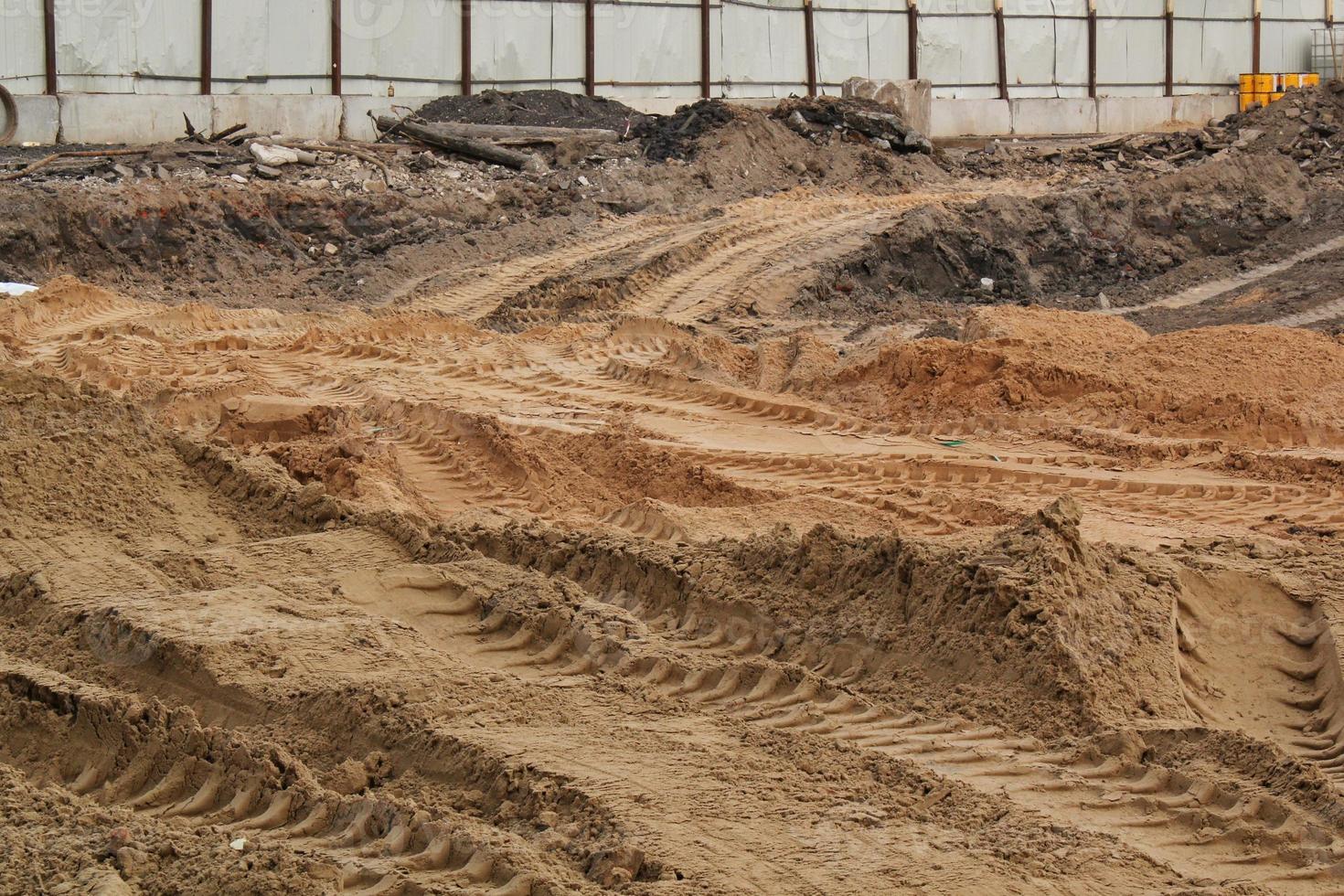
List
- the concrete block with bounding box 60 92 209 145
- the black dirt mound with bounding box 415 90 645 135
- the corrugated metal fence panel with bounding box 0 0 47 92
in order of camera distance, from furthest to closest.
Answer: the black dirt mound with bounding box 415 90 645 135
the concrete block with bounding box 60 92 209 145
the corrugated metal fence panel with bounding box 0 0 47 92

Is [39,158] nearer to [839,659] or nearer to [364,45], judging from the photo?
[364,45]

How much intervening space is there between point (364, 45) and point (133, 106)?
392 centimetres

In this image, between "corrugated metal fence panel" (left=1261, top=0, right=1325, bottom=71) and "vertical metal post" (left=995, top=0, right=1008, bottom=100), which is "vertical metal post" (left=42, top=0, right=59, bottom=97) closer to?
"vertical metal post" (left=995, top=0, right=1008, bottom=100)

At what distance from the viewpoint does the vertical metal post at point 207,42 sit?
20641 mm

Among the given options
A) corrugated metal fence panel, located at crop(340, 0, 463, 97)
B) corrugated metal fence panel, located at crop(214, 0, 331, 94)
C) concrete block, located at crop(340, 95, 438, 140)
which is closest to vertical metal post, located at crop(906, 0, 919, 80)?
corrugated metal fence panel, located at crop(340, 0, 463, 97)

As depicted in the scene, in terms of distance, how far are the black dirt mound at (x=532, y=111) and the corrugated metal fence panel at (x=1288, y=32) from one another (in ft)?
50.7

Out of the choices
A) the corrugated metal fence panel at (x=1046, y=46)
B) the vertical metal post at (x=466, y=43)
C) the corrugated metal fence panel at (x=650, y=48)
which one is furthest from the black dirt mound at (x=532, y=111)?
the corrugated metal fence panel at (x=1046, y=46)

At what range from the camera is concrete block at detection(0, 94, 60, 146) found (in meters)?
18.9

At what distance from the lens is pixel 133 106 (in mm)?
19844

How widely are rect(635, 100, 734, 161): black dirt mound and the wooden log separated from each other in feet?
5.49

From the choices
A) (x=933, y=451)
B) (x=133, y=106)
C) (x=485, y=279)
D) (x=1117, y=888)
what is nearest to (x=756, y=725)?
(x=1117, y=888)

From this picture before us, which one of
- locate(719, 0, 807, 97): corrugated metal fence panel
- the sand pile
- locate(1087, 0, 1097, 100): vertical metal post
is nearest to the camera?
the sand pile

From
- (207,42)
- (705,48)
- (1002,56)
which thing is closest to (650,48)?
(705,48)

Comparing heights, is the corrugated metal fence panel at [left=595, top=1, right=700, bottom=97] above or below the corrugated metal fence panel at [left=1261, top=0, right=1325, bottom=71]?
below
